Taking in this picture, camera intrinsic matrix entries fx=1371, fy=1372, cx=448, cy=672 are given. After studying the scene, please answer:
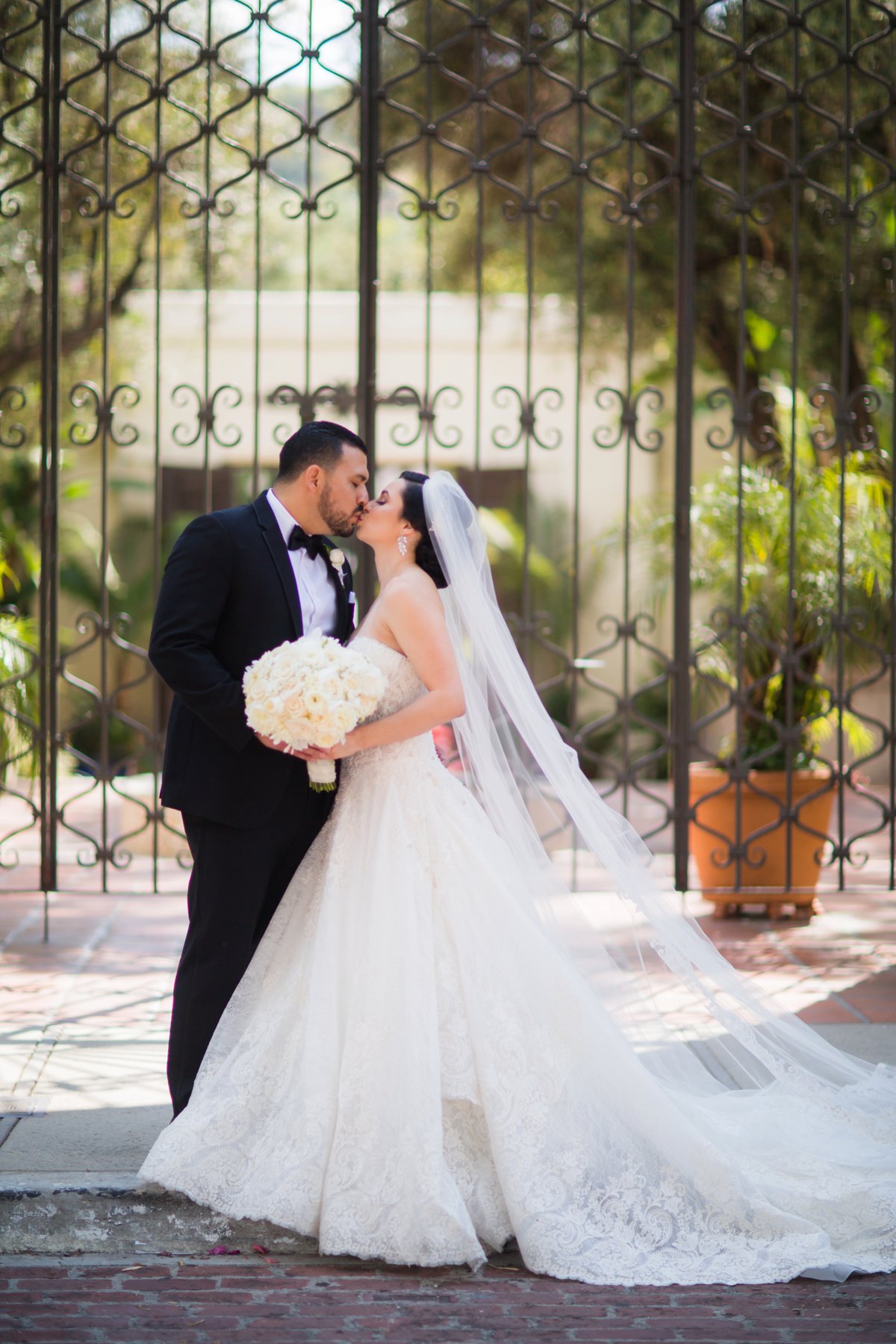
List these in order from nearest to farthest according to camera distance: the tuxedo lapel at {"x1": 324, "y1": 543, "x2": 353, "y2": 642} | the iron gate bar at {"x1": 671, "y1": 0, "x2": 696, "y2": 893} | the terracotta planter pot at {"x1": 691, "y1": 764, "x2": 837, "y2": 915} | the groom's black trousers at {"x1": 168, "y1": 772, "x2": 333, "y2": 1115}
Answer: the groom's black trousers at {"x1": 168, "y1": 772, "x2": 333, "y2": 1115} → the tuxedo lapel at {"x1": 324, "y1": 543, "x2": 353, "y2": 642} → the iron gate bar at {"x1": 671, "y1": 0, "x2": 696, "y2": 893} → the terracotta planter pot at {"x1": 691, "y1": 764, "x2": 837, "y2": 915}

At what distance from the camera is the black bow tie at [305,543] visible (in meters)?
3.29

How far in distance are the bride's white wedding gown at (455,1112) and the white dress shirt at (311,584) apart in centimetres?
22

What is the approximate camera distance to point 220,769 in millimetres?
3184

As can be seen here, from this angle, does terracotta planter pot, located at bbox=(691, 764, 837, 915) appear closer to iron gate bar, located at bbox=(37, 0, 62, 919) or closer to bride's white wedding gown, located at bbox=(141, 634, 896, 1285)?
iron gate bar, located at bbox=(37, 0, 62, 919)

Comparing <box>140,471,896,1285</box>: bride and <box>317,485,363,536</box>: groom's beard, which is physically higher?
<box>317,485,363,536</box>: groom's beard

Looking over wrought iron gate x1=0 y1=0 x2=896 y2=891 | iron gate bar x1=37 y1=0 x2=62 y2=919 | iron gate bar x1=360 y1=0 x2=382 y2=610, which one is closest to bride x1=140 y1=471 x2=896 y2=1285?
wrought iron gate x1=0 y1=0 x2=896 y2=891

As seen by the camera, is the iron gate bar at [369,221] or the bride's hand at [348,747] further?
the iron gate bar at [369,221]

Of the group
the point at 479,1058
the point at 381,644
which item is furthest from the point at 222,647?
the point at 479,1058

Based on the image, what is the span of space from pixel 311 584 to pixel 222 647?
0.28 meters

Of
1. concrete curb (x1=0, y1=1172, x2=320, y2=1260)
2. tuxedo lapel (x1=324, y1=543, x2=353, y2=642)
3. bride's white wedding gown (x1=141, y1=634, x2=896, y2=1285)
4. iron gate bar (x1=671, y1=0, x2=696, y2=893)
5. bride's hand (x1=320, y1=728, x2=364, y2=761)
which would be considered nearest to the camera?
bride's white wedding gown (x1=141, y1=634, x2=896, y2=1285)

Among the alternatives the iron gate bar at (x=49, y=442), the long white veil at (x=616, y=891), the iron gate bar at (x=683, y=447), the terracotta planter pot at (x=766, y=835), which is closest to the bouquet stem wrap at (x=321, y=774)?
the long white veil at (x=616, y=891)

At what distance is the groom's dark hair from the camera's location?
131 inches

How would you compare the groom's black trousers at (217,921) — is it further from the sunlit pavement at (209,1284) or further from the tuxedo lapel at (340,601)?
the tuxedo lapel at (340,601)

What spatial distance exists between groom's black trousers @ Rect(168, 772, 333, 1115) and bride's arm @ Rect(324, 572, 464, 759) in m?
0.26
